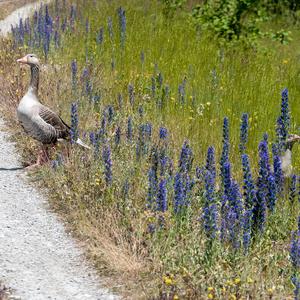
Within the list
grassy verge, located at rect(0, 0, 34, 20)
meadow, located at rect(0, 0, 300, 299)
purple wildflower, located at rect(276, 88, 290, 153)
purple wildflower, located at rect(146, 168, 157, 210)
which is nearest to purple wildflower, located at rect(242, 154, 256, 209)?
meadow, located at rect(0, 0, 300, 299)

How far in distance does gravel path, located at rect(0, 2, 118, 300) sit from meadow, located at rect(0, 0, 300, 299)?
0.49 feet

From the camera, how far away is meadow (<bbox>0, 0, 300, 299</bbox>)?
483 cm

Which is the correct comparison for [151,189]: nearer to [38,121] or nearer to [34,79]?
[38,121]

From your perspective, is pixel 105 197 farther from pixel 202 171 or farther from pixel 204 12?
pixel 204 12

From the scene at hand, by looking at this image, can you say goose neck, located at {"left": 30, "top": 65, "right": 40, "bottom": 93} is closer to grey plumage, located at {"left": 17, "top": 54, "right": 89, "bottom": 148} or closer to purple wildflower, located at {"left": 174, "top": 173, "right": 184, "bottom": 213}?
grey plumage, located at {"left": 17, "top": 54, "right": 89, "bottom": 148}

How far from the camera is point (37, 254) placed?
211 inches

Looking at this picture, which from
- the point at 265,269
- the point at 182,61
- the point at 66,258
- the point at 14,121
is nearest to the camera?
the point at 265,269

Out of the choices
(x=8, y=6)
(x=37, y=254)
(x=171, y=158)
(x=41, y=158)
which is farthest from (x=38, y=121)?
(x=8, y=6)

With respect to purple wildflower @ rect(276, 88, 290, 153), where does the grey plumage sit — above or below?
below

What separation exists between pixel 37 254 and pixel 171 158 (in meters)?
1.96

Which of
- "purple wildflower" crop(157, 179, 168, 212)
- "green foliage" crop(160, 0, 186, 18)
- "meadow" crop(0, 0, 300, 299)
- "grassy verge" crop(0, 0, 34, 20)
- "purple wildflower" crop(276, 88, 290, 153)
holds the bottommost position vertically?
"grassy verge" crop(0, 0, 34, 20)

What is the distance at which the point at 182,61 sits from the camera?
1002 centimetres

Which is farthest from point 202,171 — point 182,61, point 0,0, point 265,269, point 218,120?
point 0,0

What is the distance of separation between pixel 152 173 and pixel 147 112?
3032mm
